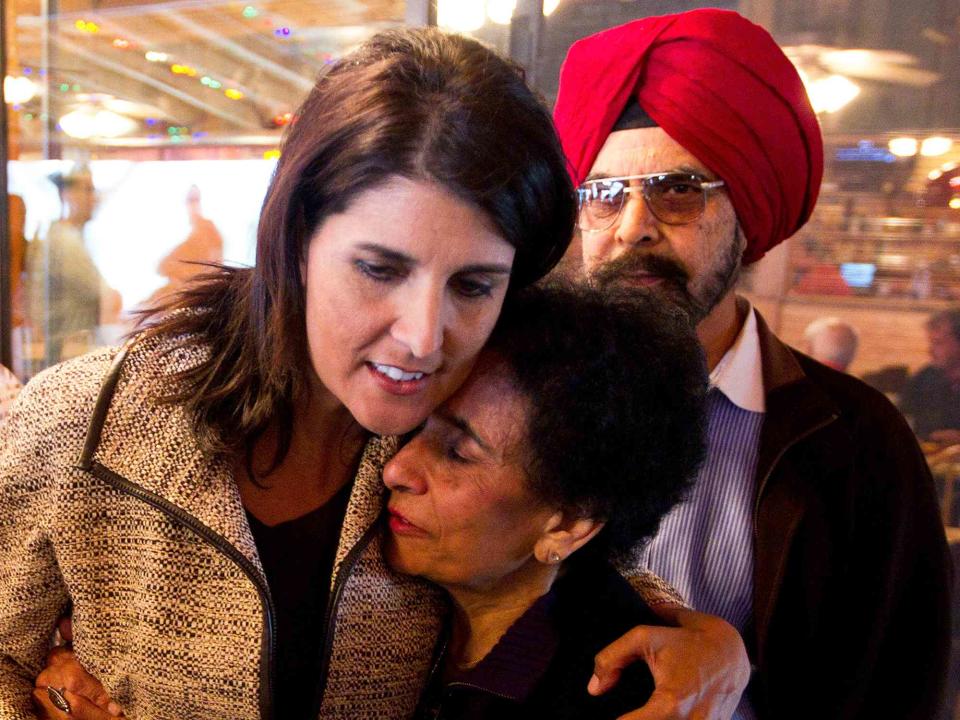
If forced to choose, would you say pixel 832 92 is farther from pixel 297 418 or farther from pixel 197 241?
pixel 197 241

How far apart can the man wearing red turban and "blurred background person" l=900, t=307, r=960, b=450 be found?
727 millimetres

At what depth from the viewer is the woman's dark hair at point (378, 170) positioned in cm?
109

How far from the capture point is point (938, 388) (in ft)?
8.50

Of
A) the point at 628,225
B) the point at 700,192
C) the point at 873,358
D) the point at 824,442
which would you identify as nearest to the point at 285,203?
the point at 628,225

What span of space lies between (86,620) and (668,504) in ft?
2.74

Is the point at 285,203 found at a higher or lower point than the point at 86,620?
higher

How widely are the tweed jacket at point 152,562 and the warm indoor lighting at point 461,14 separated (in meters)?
2.15

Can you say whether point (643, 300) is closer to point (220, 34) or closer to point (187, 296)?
point (187, 296)

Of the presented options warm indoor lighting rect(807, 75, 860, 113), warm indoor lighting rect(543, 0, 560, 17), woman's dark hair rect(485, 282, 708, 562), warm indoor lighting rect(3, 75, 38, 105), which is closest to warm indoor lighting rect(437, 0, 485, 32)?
warm indoor lighting rect(543, 0, 560, 17)

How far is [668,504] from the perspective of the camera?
1.41 meters

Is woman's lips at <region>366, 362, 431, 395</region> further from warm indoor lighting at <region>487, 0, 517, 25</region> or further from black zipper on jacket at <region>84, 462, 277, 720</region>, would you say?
warm indoor lighting at <region>487, 0, 517, 25</region>

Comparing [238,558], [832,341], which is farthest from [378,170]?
[832,341]

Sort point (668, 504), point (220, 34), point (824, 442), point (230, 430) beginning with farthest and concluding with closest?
point (220, 34) → point (824, 442) → point (668, 504) → point (230, 430)

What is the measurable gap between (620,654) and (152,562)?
64 centimetres
